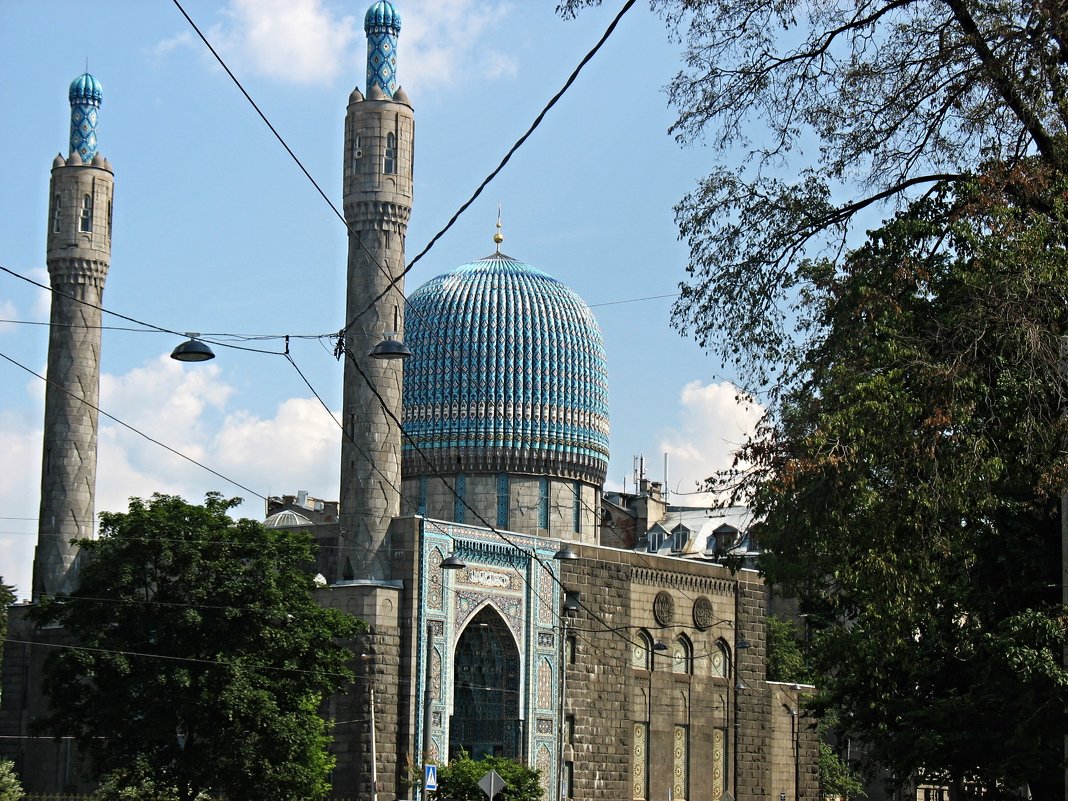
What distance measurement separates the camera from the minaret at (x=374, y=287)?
39.2 meters

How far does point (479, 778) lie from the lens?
3253 cm

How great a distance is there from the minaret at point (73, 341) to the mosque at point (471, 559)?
0.19 ft

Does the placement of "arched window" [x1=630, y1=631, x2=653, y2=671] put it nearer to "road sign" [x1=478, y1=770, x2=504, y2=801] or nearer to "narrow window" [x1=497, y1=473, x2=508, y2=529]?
"narrow window" [x1=497, y1=473, x2=508, y2=529]

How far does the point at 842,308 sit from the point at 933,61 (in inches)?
92.7

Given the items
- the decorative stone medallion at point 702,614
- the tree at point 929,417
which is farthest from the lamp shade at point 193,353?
the decorative stone medallion at point 702,614

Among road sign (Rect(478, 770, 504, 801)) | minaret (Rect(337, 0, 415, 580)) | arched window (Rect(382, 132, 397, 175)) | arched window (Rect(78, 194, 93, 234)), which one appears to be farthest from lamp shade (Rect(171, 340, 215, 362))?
arched window (Rect(78, 194, 93, 234))

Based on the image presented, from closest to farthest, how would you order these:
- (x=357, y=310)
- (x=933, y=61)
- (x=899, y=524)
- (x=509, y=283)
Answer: (x=899, y=524) → (x=933, y=61) → (x=357, y=310) → (x=509, y=283)

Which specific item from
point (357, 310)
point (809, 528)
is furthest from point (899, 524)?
point (357, 310)

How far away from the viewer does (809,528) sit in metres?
14.5

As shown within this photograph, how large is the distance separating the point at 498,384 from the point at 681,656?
9029 millimetres

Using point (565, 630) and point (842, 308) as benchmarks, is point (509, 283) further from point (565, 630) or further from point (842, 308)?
point (842, 308)

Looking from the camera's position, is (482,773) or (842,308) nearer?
(842,308)

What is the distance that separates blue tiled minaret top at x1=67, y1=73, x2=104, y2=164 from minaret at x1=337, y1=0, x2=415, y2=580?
8.61 meters

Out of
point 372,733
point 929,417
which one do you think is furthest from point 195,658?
point 929,417
